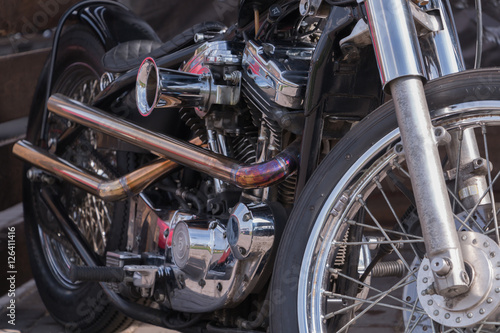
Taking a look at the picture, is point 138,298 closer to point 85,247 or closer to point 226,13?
point 85,247

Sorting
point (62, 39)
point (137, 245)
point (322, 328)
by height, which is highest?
point (62, 39)

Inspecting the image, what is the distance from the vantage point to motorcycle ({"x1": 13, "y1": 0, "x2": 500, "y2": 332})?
139cm

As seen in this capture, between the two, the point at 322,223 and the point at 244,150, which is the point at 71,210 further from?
the point at 322,223

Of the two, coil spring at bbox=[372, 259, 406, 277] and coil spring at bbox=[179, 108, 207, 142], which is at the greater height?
coil spring at bbox=[179, 108, 207, 142]

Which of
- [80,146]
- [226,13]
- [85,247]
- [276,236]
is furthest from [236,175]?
[226,13]

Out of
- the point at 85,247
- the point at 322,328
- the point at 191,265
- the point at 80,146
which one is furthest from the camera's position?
the point at 80,146

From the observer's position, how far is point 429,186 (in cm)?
132

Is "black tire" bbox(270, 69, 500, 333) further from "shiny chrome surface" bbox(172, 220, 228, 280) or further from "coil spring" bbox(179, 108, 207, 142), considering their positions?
"coil spring" bbox(179, 108, 207, 142)

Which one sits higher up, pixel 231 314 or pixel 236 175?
pixel 236 175

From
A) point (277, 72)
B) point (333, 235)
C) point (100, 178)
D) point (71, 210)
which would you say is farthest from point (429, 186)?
point (71, 210)

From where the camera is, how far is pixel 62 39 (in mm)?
3008

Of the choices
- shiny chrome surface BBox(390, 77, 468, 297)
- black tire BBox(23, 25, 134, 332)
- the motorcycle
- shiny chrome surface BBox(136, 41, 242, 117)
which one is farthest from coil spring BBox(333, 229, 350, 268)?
black tire BBox(23, 25, 134, 332)

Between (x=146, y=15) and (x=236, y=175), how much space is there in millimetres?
2417

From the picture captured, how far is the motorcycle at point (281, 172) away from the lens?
4.57 feet
